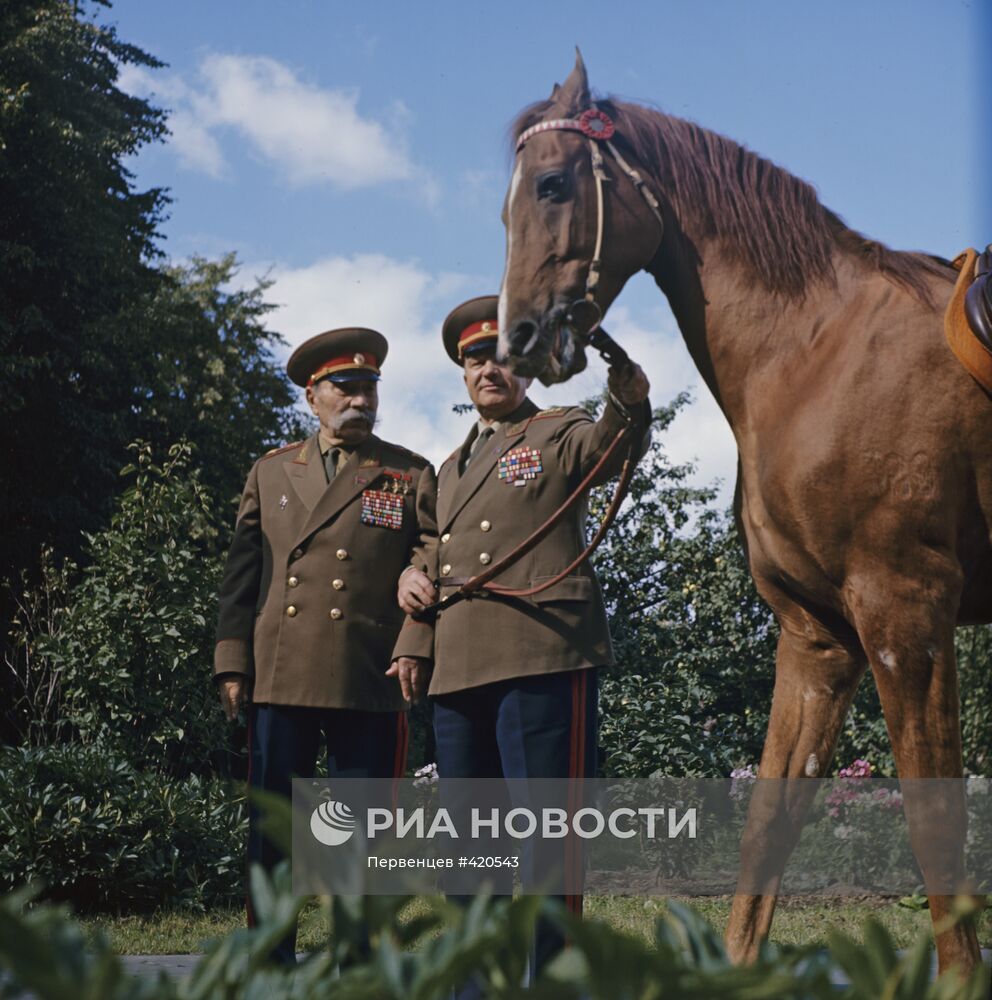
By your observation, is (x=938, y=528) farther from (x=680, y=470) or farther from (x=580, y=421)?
(x=680, y=470)

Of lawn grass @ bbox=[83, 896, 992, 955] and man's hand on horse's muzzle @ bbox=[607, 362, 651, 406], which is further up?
man's hand on horse's muzzle @ bbox=[607, 362, 651, 406]

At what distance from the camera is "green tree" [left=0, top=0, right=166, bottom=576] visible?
17125mm

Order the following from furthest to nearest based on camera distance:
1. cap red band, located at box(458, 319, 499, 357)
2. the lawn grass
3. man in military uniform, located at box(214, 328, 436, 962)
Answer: the lawn grass < man in military uniform, located at box(214, 328, 436, 962) < cap red band, located at box(458, 319, 499, 357)

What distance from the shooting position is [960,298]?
2824 millimetres

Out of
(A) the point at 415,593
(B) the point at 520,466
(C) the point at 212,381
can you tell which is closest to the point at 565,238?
(B) the point at 520,466

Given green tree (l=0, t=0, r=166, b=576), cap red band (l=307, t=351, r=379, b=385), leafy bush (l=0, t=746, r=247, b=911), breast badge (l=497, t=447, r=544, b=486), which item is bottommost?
leafy bush (l=0, t=746, r=247, b=911)

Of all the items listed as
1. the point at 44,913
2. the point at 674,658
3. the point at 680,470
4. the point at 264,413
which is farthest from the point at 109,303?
the point at 44,913

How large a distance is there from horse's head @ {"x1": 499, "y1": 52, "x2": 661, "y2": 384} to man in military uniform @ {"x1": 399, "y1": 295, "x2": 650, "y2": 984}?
30 centimetres

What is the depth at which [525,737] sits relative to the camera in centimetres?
346

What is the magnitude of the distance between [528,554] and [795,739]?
3.38 feet

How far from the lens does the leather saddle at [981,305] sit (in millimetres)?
2707

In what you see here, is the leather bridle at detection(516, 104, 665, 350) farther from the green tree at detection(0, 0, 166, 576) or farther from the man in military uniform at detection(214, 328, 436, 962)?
the green tree at detection(0, 0, 166, 576)

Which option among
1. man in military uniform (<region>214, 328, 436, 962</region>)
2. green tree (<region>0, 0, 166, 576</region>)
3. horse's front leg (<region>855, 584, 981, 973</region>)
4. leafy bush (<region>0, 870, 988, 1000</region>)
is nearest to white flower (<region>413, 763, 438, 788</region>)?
man in military uniform (<region>214, 328, 436, 962</region>)

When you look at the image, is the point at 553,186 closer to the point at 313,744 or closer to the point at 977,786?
the point at 313,744
